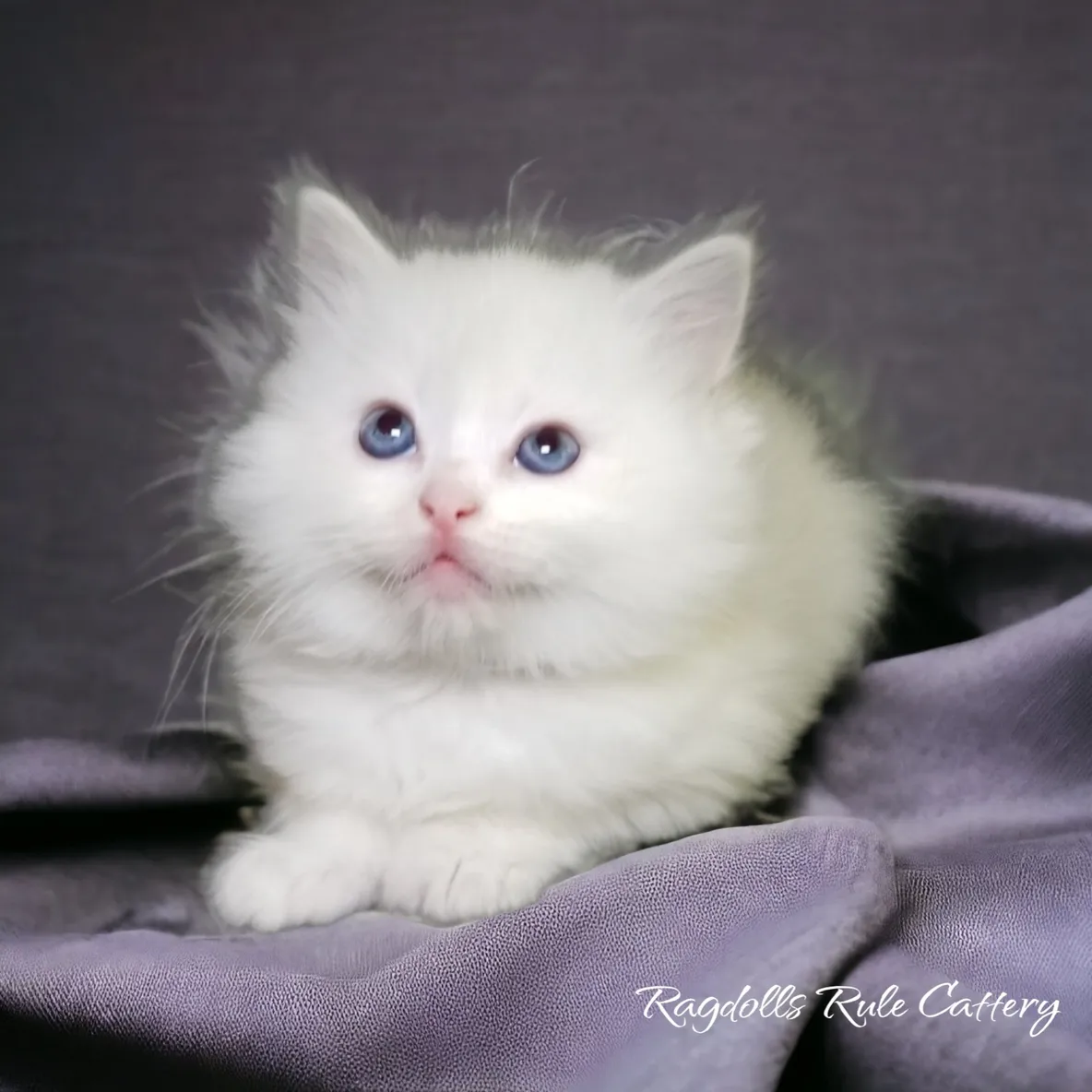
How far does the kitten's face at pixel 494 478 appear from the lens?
2.58 feet

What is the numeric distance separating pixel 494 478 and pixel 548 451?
0.04 metres

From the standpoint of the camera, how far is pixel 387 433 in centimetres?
85

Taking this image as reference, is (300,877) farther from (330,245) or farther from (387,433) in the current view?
(330,245)

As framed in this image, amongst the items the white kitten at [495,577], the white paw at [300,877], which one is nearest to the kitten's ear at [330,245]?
the white kitten at [495,577]

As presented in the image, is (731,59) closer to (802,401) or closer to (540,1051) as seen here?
(802,401)

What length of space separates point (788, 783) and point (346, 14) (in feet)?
4.01

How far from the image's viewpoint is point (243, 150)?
164cm

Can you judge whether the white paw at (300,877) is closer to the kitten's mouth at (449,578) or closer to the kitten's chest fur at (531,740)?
the kitten's chest fur at (531,740)

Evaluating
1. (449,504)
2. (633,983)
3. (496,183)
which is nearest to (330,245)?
(449,504)

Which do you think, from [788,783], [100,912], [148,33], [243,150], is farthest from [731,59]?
[100,912]

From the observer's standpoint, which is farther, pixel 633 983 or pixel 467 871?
pixel 467 871

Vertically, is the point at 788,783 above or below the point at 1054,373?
below

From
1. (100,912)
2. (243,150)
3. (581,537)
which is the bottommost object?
(100,912)

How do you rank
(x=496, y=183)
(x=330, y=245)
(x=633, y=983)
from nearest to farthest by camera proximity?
1. (x=633, y=983)
2. (x=330, y=245)
3. (x=496, y=183)
